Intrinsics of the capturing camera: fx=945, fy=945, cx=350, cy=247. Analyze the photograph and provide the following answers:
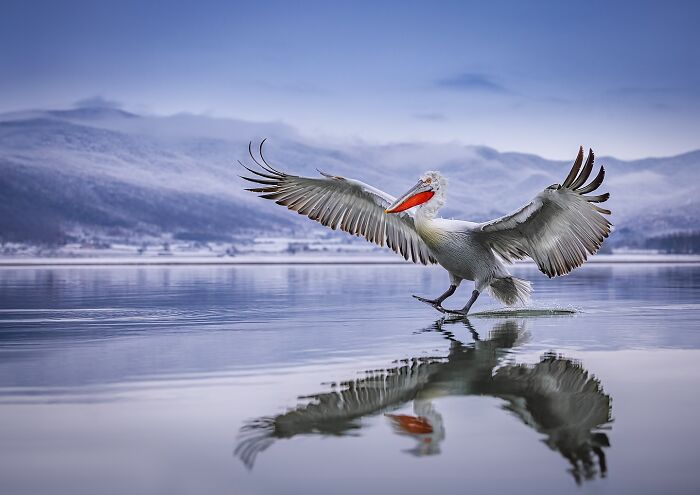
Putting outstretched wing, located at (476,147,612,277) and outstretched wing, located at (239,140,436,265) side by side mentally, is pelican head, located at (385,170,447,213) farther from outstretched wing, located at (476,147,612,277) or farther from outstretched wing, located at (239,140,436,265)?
outstretched wing, located at (239,140,436,265)

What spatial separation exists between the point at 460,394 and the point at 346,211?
7496 millimetres

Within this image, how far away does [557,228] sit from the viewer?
11.3 m

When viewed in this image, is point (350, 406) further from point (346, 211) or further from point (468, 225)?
point (346, 211)

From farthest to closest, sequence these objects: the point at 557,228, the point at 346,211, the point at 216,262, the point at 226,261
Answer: the point at 226,261 → the point at 216,262 → the point at 346,211 → the point at 557,228

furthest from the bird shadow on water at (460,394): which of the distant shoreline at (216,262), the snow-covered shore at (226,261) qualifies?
the distant shoreline at (216,262)

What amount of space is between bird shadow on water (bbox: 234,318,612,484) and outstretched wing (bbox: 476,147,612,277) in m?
2.32

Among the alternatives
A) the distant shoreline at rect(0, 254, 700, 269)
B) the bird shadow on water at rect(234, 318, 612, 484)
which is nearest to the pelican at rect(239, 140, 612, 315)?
the bird shadow on water at rect(234, 318, 612, 484)

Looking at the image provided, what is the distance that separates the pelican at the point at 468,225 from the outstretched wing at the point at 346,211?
0.01 meters

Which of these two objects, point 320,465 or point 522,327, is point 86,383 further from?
point 522,327

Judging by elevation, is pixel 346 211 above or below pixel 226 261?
above

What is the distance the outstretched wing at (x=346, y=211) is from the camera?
13477 millimetres

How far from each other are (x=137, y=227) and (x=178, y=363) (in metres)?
186

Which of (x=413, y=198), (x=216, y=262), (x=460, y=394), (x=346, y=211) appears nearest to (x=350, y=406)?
(x=460, y=394)

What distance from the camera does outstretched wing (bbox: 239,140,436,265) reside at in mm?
13477
